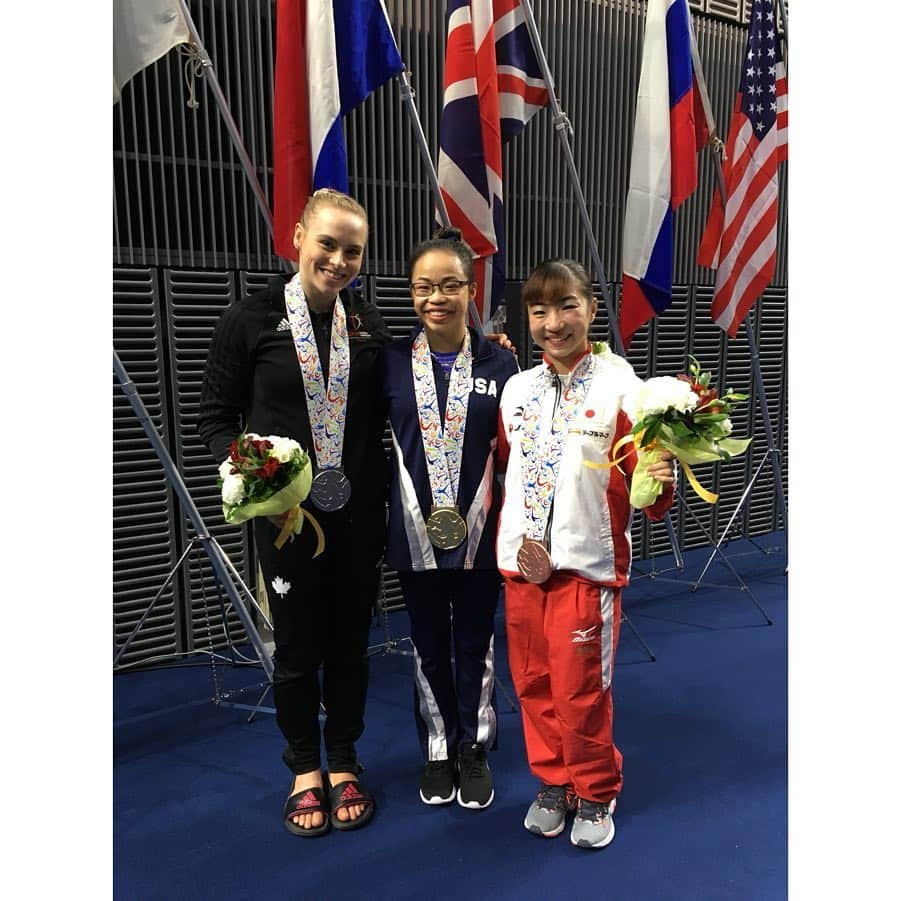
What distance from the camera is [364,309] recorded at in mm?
2721

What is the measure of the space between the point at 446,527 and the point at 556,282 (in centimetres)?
86

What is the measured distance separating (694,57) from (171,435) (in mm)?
3478

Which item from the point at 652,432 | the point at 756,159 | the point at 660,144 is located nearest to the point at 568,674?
the point at 652,432

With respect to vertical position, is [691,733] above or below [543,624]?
below

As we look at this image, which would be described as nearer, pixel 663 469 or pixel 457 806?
pixel 663 469

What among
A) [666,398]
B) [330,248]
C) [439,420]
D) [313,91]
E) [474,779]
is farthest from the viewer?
[313,91]

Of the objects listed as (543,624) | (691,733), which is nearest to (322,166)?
(543,624)

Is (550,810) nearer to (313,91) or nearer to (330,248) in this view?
(330,248)

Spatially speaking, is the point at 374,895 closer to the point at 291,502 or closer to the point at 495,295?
the point at 291,502

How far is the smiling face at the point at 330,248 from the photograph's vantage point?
2412 millimetres

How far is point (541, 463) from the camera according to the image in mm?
2475

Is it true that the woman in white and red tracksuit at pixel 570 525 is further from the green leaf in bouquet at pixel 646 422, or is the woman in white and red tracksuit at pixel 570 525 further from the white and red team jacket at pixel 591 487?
the green leaf in bouquet at pixel 646 422

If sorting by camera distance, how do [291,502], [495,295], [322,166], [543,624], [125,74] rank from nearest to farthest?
[291,502] → [543,624] → [125,74] → [322,166] → [495,295]

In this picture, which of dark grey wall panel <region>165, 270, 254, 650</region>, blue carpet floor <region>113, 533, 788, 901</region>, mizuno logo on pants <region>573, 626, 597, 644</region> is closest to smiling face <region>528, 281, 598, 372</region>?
mizuno logo on pants <region>573, 626, 597, 644</region>
